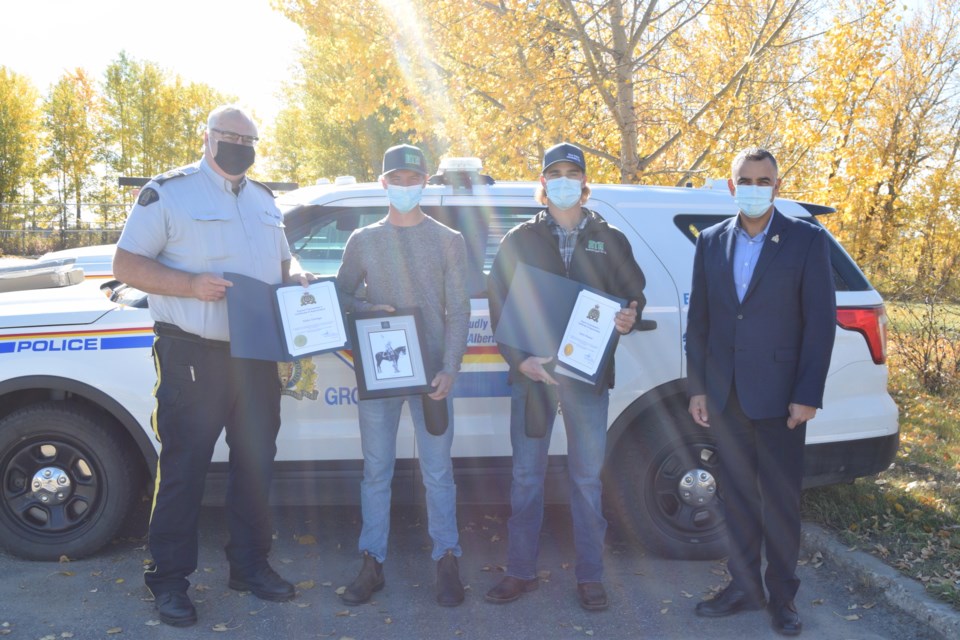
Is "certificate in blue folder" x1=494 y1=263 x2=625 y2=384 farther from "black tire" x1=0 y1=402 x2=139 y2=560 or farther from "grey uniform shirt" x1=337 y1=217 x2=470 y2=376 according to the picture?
"black tire" x1=0 y1=402 x2=139 y2=560

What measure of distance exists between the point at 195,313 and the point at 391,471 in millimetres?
1105

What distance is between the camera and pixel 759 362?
11.6ft

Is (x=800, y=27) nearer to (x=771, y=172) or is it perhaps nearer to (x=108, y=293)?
(x=771, y=172)

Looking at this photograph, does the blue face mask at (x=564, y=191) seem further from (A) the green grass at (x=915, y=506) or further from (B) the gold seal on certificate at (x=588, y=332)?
(A) the green grass at (x=915, y=506)

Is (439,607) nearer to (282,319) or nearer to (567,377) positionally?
(567,377)

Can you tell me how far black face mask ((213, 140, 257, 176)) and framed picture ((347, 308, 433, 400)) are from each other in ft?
2.58

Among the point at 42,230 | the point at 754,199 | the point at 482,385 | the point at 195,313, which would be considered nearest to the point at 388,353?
the point at 482,385

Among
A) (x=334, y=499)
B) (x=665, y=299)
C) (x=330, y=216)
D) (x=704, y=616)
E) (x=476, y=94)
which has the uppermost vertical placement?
(x=476, y=94)

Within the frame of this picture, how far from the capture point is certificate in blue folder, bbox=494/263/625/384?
3.61m

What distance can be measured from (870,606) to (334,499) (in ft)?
8.41

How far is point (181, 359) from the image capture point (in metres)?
3.62

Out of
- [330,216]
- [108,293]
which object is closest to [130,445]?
[108,293]

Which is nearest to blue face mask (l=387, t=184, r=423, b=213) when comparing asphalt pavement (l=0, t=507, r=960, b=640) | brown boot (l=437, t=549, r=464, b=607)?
brown boot (l=437, t=549, r=464, b=607)

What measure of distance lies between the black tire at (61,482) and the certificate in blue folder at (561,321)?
1995 millimetres
